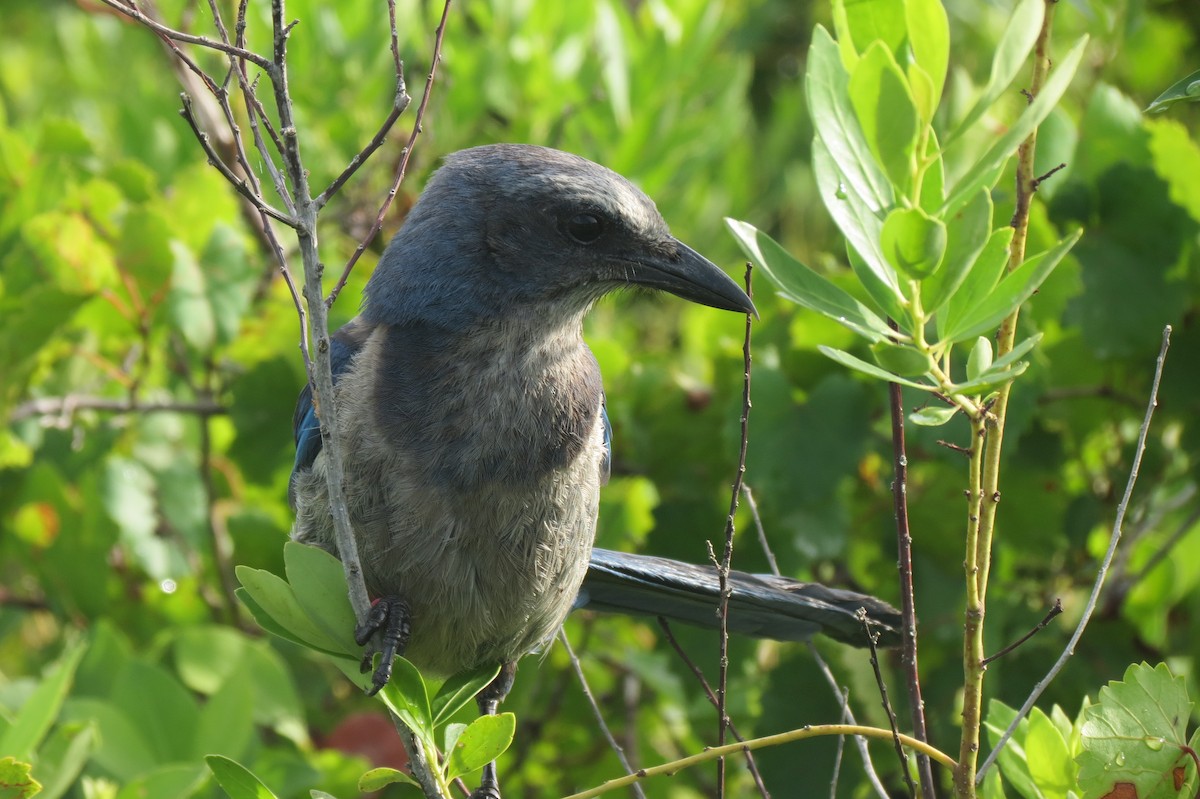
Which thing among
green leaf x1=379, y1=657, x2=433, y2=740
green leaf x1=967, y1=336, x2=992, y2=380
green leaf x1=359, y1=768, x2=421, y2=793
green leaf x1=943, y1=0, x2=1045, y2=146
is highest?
green leaf x1=943, y1=0, x2=1045, y2=146

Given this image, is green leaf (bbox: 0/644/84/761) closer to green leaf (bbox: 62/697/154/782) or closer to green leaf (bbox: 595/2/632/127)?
green leaf (bbox: 62/697/154/782)

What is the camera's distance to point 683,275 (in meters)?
3.45

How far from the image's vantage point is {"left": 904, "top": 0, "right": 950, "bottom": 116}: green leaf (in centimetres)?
217

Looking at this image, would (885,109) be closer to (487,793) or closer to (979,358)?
(979,358)

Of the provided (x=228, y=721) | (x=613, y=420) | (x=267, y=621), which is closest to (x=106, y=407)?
(x=228, y=721)

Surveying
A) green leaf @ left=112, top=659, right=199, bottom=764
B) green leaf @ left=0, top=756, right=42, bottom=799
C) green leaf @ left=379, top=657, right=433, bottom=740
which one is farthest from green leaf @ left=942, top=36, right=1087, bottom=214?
green leaf @ left=112, top=659, right=199, bottom=764

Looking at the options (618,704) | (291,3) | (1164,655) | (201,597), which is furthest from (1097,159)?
(201,597)

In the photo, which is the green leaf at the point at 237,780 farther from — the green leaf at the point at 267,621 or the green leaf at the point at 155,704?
the green leaf at the point at 155,704

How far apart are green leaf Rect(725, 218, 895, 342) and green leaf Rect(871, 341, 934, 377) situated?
0.06 metres

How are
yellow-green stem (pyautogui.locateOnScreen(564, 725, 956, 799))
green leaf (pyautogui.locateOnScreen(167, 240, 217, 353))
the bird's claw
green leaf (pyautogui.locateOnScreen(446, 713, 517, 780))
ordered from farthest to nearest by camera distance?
green leaf (pyautogui.locateOnScreen(167, 240, 217, 353)) < the bird's claw < green leaf (pyautogui.locateOnScreen(446, 713, 517, 780)) < yellow-green stem (pyautogui.locateOnScreen(564, 725, 956, 799))

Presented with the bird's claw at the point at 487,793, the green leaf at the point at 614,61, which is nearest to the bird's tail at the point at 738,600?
the bird's claw at the point at 487,793

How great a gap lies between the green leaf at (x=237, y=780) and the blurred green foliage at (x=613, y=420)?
1.01 meters

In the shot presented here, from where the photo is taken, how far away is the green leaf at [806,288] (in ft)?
7.09

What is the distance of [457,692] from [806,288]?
1126mm
